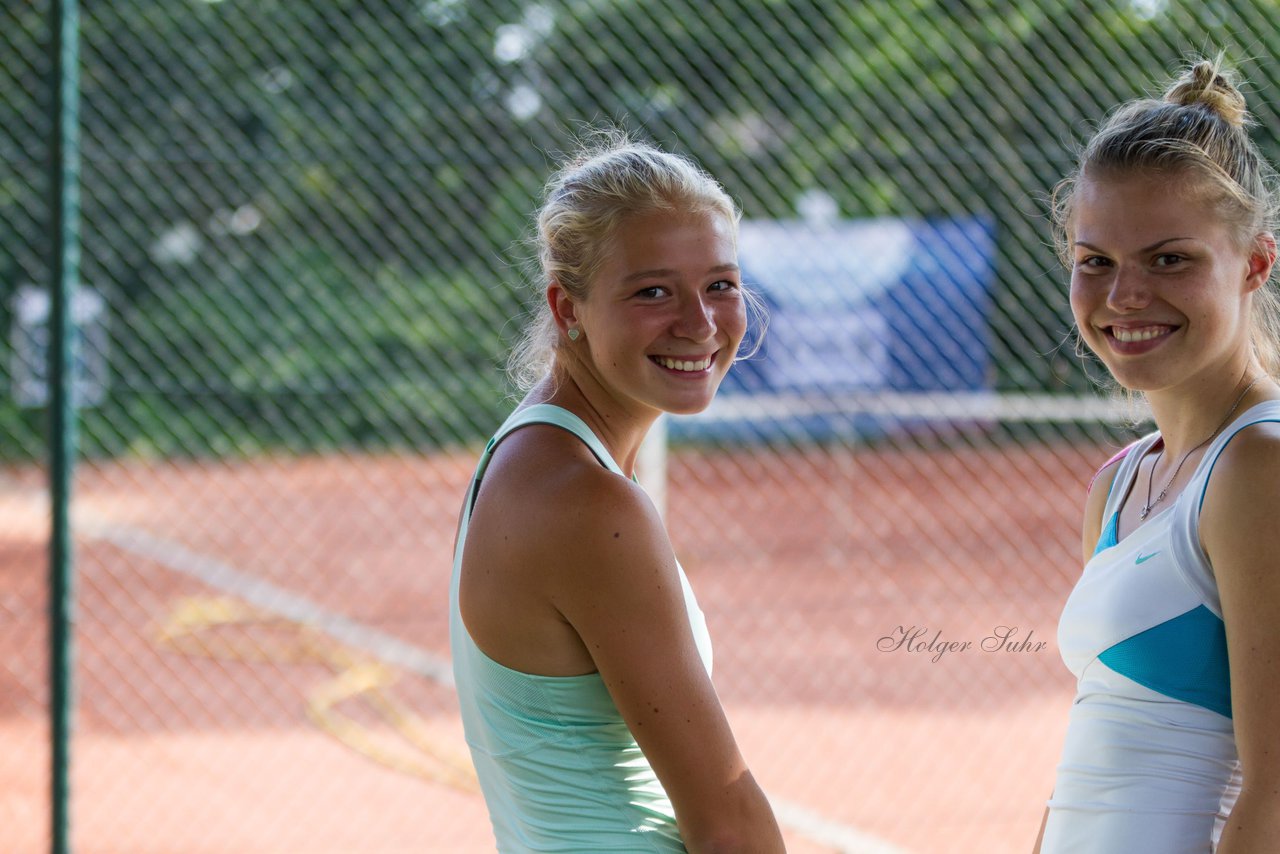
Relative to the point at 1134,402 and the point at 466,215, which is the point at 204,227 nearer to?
the point at 466,215

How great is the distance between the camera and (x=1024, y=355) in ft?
30.1

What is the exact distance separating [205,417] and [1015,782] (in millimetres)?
9737

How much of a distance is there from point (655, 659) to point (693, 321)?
46 cm

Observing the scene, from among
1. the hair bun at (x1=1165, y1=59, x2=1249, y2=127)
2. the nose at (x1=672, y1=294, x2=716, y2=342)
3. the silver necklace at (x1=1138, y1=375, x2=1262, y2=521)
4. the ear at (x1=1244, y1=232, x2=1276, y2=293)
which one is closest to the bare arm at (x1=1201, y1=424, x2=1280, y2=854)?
the silver necklace at (x1=1138, y1=375, x2=1262, y2=521)

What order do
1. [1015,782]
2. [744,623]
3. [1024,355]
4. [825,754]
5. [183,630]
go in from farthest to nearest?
[1024,355], [744,623], [183,630], [825,754], [1015,782]

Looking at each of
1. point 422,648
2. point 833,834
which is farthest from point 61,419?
point 422,648

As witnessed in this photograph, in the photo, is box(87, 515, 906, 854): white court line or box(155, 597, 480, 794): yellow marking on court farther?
box(155, 597, 480, 794): yellow marking on court

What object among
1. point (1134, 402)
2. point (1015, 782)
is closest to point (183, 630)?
point (1015, 782)

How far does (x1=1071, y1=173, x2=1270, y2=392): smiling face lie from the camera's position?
1546mm

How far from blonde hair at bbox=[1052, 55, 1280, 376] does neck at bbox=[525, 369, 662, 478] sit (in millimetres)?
644

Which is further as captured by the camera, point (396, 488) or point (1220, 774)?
point (396, 488)

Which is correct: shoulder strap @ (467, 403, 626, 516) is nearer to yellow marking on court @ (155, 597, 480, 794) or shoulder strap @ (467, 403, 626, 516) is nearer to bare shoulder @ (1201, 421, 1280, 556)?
bare shoulder @ (1201, 421, 1280, 556)

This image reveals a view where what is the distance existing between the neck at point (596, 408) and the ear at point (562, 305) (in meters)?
0.07
